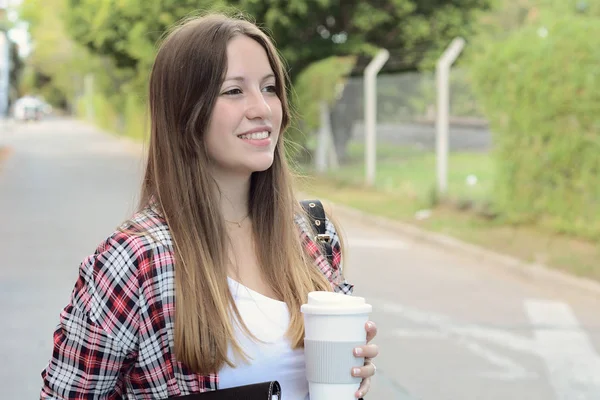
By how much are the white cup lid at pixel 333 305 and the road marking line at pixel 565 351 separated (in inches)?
167

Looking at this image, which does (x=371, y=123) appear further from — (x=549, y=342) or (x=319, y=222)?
(x=319, y=222)

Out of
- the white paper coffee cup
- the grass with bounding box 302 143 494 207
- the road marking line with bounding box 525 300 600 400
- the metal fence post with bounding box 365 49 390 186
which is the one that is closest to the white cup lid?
the white paper coffee cup

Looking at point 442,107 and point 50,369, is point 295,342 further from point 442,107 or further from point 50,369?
point 442,107

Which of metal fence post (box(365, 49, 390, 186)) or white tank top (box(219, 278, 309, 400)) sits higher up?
white tank top (box(219, 278, 309, 400))

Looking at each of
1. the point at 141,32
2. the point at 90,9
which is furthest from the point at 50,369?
the point at 90,9

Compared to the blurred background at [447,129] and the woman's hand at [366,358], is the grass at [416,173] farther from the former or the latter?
the woman's hand at [366,358]

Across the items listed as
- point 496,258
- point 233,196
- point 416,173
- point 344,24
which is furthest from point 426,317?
point 344,24

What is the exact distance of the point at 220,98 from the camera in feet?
7.51

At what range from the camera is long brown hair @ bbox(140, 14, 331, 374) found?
212cm

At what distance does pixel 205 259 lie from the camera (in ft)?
7.14

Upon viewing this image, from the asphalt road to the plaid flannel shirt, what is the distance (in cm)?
58

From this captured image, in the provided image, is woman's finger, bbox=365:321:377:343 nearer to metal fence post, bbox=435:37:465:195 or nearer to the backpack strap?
the backpack strap

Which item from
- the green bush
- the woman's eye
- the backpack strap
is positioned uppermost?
the woman's eye

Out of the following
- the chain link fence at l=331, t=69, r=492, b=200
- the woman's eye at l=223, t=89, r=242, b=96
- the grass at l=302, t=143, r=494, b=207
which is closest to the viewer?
the woman's eye at l=223, t=89, r=242, b=96
